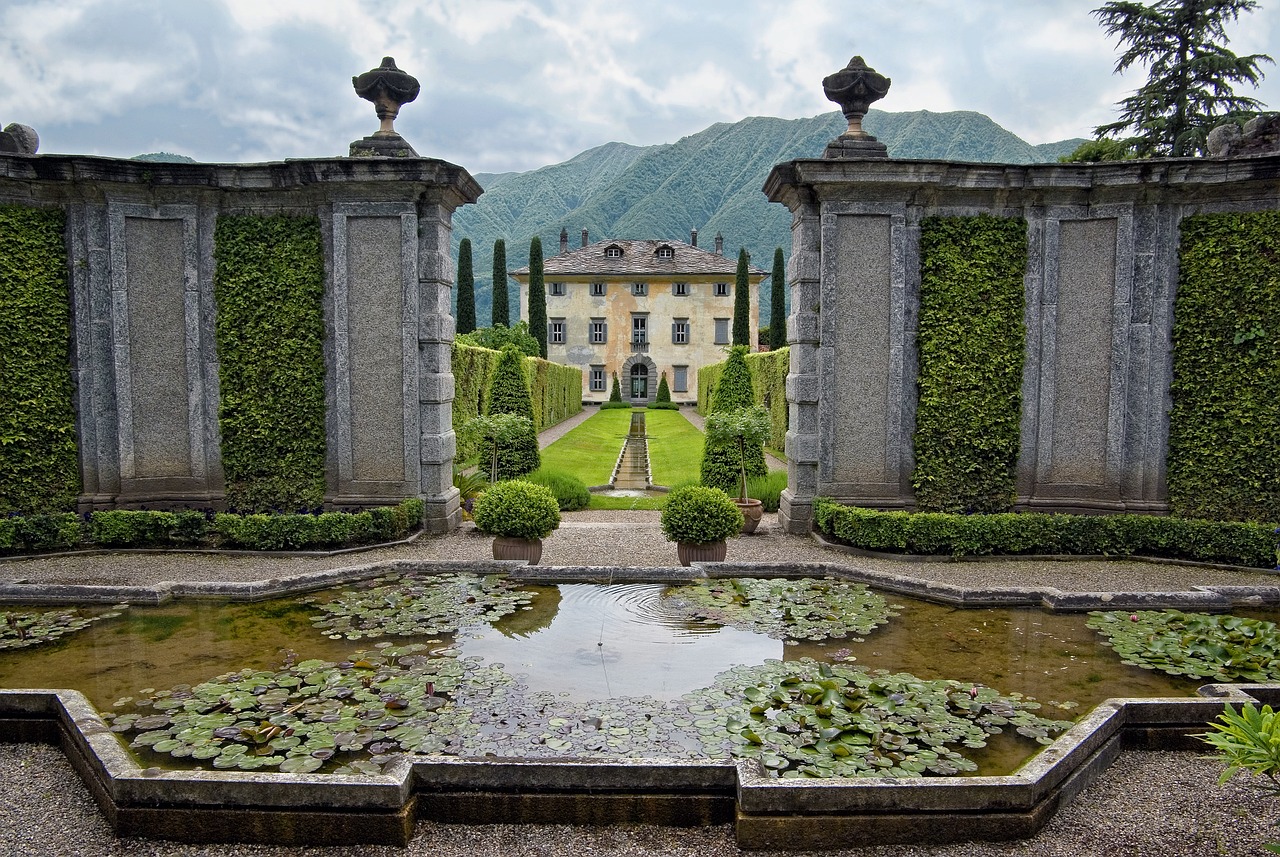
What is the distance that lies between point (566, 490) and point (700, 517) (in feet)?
17.7

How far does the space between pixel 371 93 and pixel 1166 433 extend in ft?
36.5

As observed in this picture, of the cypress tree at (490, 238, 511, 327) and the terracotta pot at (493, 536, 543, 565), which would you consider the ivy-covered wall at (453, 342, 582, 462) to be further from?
the cypress tree at (490, 238, 511, 327)

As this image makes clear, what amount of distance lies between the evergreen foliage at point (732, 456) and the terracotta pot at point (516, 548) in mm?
4235

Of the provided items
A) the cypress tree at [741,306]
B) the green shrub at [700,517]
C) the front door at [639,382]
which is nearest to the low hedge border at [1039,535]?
the green shrub at [700,517]

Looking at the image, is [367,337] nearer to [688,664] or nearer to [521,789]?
[688,664]

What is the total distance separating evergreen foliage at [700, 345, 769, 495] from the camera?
43.7 ft

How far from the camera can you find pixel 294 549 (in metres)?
10.1

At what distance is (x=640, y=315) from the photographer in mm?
49531

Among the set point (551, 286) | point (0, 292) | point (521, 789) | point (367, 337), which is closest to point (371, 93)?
point (367, 337)

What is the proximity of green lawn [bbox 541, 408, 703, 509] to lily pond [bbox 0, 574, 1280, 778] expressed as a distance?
4446 mm

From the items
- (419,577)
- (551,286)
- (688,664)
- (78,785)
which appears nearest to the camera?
(78,785)

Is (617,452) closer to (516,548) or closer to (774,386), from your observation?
(774,386)

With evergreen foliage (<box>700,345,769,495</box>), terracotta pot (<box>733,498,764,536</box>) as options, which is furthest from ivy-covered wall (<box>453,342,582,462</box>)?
terracotta pot (<box>733,498,764,536</box>)

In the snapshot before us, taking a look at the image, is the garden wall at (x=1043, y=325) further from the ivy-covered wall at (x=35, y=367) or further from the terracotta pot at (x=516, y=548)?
the ivy-covered wall at (x=35, y=367)
